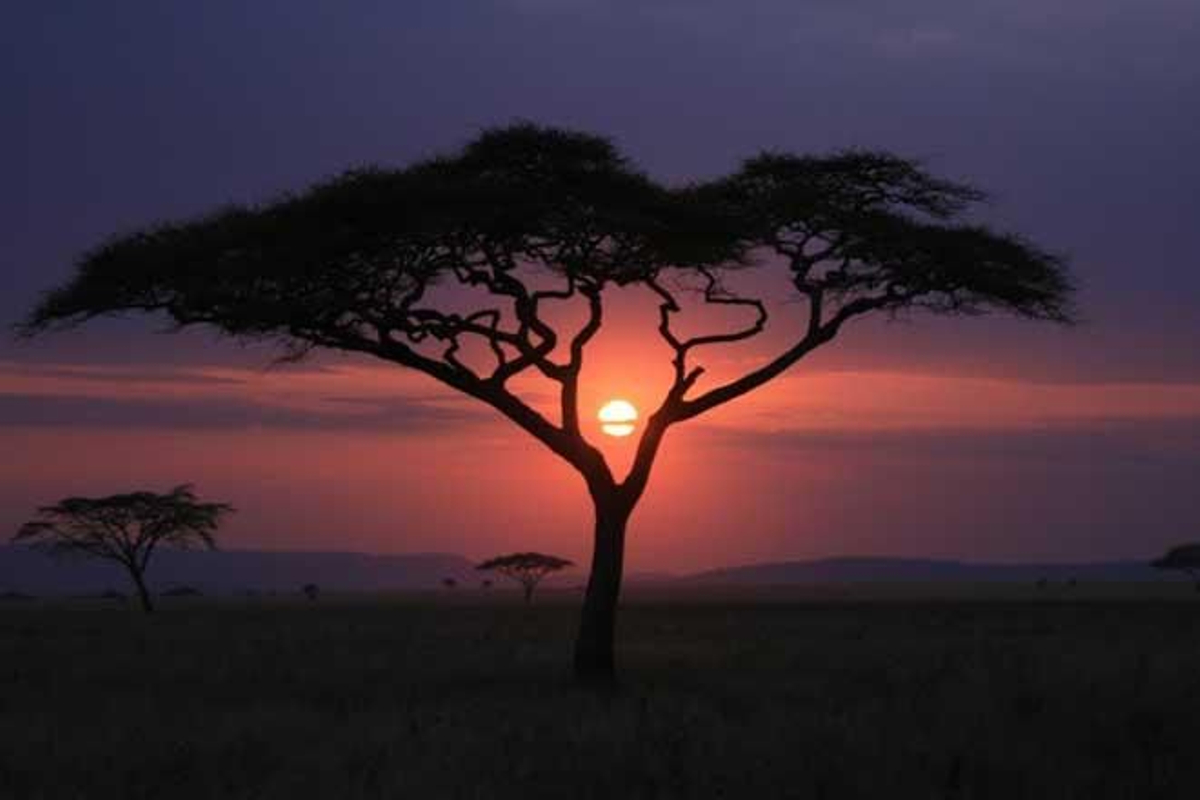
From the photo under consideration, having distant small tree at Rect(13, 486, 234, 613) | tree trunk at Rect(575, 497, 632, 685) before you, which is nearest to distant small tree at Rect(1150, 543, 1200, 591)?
distant small tree at Rect(13, 486, 234, 613)

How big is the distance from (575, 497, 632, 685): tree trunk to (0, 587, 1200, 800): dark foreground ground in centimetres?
A: 66

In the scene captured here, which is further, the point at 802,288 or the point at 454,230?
the point at 802,288

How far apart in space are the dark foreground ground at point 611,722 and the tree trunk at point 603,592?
26.2 inches

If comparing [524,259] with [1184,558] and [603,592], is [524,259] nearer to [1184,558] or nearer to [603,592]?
[603,592]

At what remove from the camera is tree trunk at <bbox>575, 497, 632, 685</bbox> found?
24.5m

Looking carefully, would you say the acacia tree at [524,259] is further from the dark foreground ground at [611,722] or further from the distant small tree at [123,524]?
the distant small tree at [123,524]

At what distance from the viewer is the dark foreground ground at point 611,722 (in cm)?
A: 1286

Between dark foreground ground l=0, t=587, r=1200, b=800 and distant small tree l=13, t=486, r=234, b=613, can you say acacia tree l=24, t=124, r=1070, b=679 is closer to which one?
dark foreground ground l=0, t=587, r=1200, b=800

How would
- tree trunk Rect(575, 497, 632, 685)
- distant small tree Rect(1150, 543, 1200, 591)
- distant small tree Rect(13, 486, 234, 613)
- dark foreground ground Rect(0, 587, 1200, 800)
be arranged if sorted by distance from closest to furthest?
1. dark foreground ground Rect(0, 587, 1200, 800)
2. tree trunk Rect(575, 497, 632, 685)
3. distant small tree Rect(13, 486, 234, 613)
4. distant small tree Rect(1150, 543, 1200, 591)

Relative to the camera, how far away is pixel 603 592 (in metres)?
24.8

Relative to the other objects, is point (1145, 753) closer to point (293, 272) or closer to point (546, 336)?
point (546, 336)

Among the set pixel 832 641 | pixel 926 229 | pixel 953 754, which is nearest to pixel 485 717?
pixel 953 754

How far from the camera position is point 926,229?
27.5 meters

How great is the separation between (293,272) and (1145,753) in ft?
49.8
